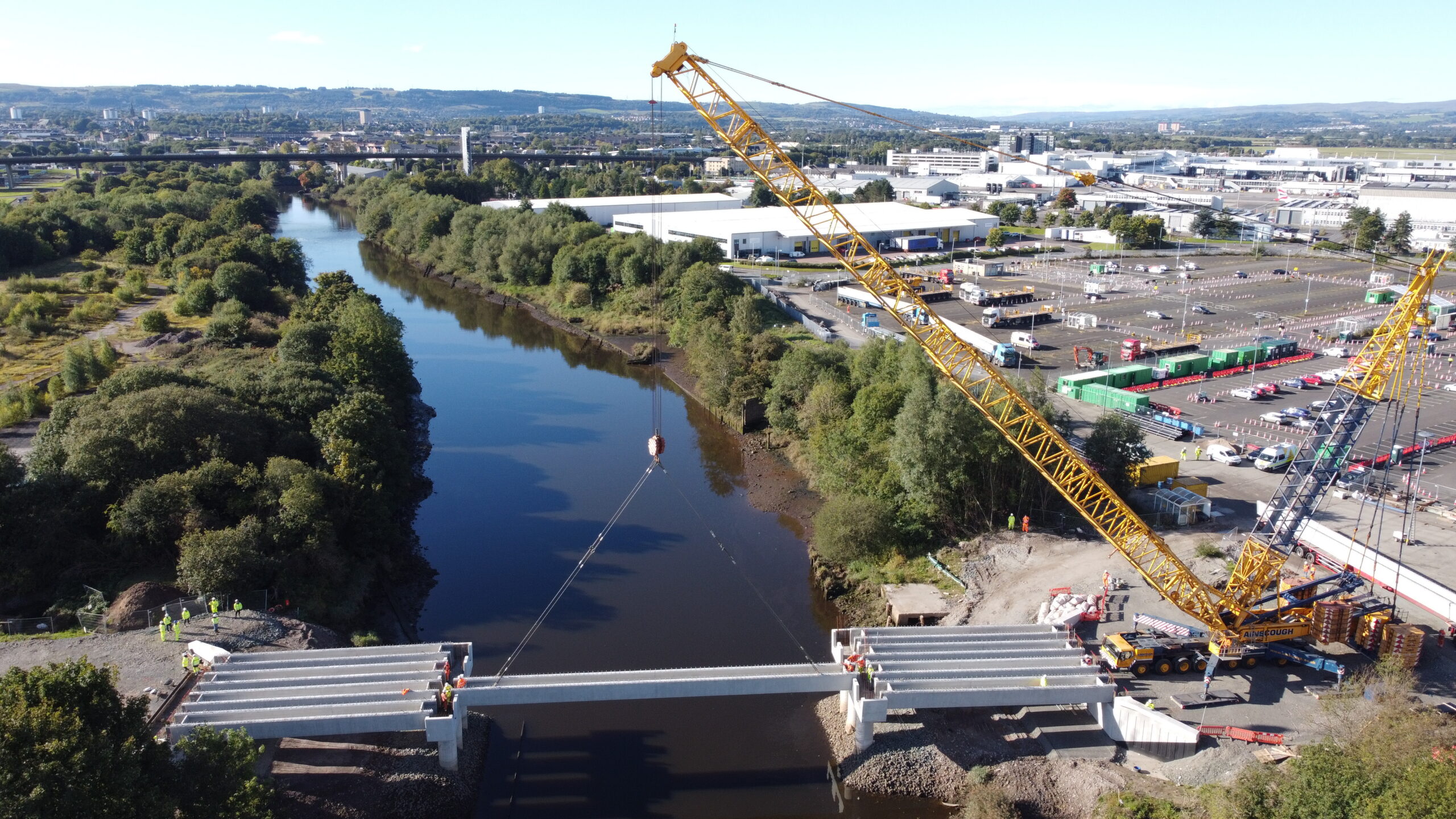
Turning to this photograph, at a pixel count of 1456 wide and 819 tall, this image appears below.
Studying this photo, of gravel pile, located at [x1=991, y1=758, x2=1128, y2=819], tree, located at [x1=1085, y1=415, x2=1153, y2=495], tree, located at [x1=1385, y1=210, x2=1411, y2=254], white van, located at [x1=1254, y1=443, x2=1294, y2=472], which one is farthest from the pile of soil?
tree, located at [x1=1385, y1=210, x2=1411, y2=254]

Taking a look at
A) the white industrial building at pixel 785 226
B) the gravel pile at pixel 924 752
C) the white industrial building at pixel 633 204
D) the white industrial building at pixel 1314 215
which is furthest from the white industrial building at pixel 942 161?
the gravel pile at pixel 924 752

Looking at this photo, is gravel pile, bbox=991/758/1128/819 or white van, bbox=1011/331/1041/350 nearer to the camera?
gravel pile, bbox=991/758/1128/819

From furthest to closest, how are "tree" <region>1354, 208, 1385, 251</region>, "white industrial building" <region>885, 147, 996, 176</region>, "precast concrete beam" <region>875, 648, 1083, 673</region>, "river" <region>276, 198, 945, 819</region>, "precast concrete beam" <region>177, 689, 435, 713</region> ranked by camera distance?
"white industrial building" <region>885, 147, 996, 176</region>
"tree" <region>1354, 208, 1385, 251</region>
"precast concrete beam" <region>875, 648, 1083, 673</region>
"river" <region>276, 198, 945, 819</region>
"precast concrete beam" <region>177, 689, 435, 713</region>

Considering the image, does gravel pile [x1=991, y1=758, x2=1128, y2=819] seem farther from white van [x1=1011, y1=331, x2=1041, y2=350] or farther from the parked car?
white van [x1=1011, y1=331, x2=1041, y2=350]

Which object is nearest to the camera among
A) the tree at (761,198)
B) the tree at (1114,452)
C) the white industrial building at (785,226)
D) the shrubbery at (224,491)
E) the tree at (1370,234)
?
the shrubbery at (224,491)

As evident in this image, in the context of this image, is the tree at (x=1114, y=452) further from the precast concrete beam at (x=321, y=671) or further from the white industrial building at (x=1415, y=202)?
the white industrial building at (x=1415, y=202)

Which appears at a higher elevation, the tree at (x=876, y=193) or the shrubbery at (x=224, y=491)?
the tree at (x=876, y=193)

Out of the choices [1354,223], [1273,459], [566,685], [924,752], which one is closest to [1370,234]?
[1354,223]
